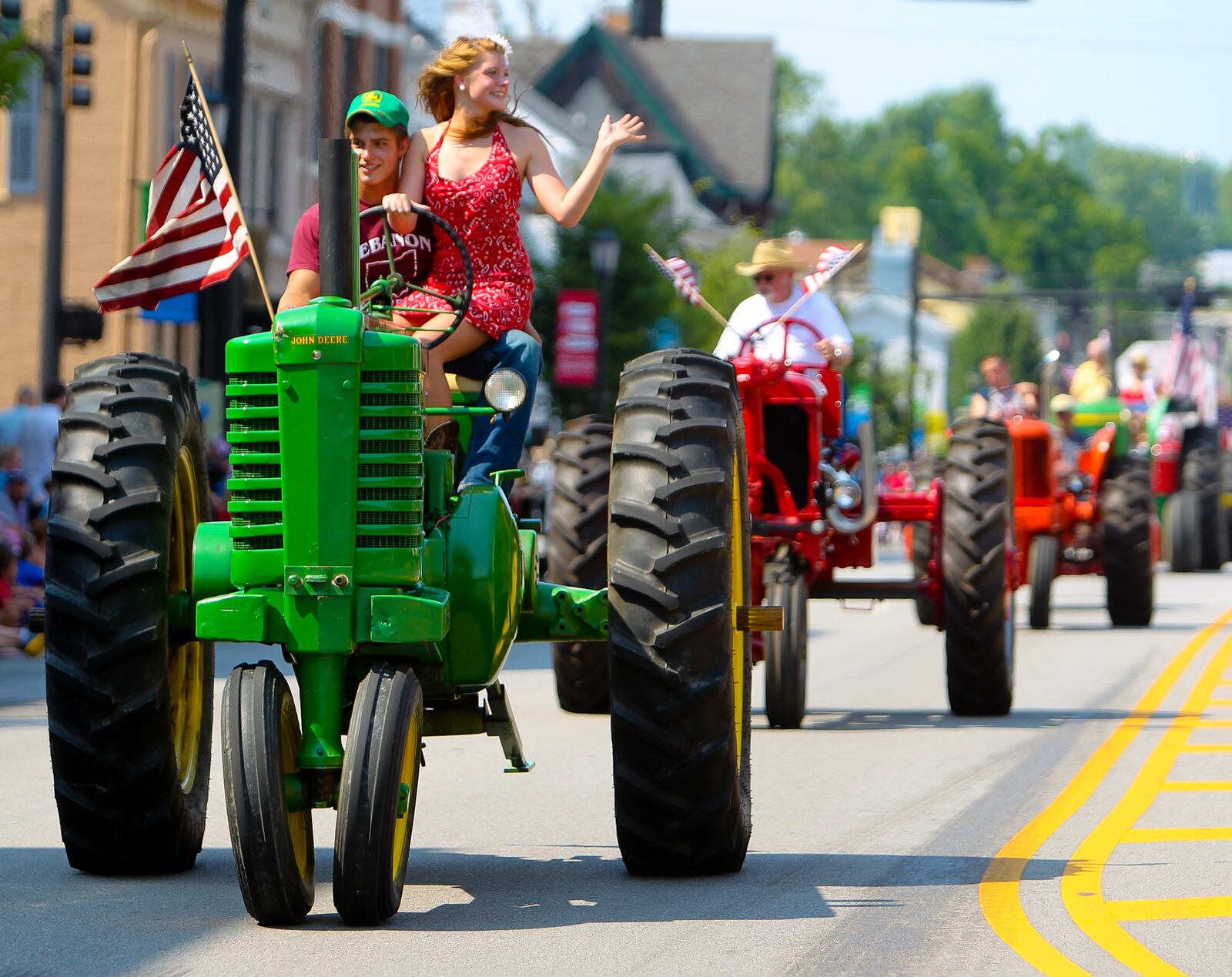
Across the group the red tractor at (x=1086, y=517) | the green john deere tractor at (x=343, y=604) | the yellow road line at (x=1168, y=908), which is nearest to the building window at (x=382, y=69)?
the red tractor at (x=1086, y=517)

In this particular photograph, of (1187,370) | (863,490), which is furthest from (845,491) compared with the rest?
(1187,370)

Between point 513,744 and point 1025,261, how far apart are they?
13352 centimetres

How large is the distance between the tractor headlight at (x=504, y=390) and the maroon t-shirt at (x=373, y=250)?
34.4 inches

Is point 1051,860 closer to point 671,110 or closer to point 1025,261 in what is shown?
point 671,110

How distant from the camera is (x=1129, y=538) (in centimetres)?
2022

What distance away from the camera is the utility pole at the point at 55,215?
2455cm

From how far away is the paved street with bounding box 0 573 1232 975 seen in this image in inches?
244

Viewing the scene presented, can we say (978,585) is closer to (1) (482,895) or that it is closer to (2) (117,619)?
(1) (482,895)

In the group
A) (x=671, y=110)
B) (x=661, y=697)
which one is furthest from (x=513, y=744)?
(x=671, y=110)

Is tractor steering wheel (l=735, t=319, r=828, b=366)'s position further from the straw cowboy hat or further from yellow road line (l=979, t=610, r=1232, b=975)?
yellow road line (l=979, t=610, r=1232, b=975)

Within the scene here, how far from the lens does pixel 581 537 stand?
12102mm

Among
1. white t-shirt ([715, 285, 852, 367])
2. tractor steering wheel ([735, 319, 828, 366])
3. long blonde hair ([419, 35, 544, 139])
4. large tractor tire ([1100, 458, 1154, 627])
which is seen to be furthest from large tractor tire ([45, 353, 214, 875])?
large tractor tire ([1100, 458, 1154, 627])

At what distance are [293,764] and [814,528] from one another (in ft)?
21.8

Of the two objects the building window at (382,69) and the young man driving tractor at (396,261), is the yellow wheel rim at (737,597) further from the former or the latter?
the building window at (382,69)
